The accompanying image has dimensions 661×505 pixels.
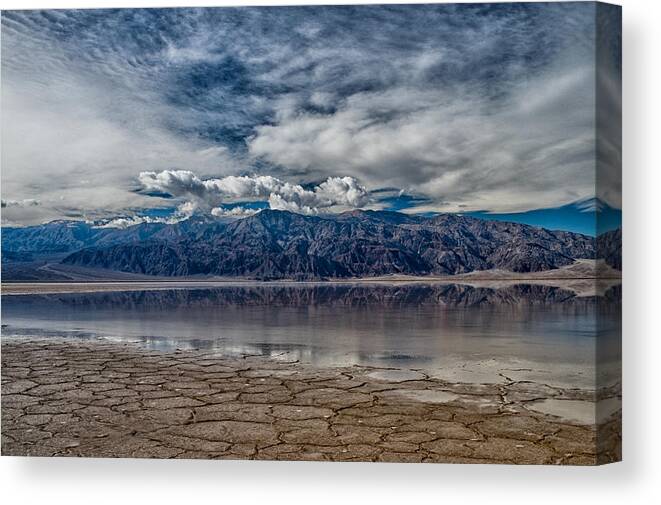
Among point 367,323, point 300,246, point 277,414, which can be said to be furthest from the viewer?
point 367,323

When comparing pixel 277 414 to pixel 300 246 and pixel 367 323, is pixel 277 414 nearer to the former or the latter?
Result: pixel 367 323

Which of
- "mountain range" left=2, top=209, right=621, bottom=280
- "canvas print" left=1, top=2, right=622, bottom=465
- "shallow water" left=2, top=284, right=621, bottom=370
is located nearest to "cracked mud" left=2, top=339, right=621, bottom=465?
"canvas print" left=1, top=2, right=622, bottom=465

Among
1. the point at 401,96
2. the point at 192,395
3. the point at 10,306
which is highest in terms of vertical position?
the point at 401,96

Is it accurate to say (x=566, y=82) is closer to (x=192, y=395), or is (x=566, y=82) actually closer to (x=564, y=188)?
(x=564, y=188)

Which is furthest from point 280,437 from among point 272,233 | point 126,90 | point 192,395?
point 126,90

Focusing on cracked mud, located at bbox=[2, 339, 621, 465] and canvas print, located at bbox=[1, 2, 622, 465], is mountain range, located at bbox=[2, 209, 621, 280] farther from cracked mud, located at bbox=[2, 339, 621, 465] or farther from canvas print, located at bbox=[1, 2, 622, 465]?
cracked mud, located at bbox=[2, 339, 621, 465]

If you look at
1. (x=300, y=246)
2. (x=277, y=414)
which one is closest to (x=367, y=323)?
(x=300, y=246)
